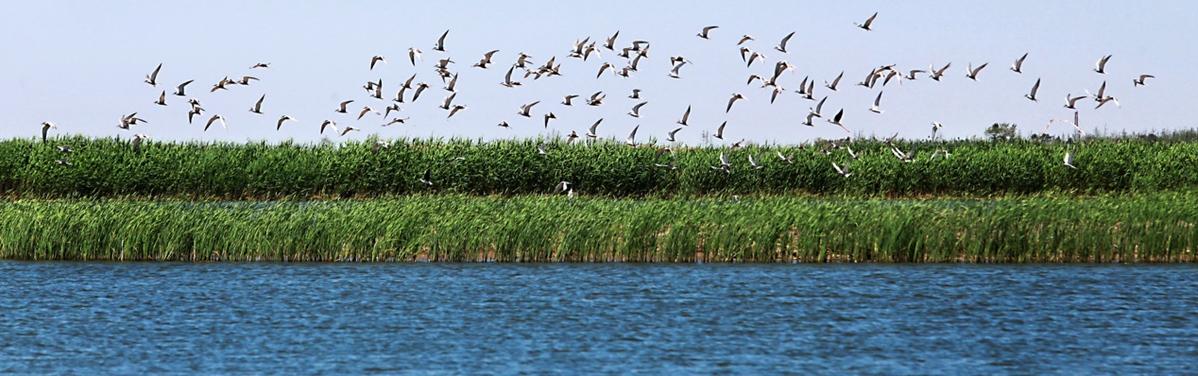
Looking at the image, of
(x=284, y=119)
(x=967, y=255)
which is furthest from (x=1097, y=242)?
(x=284, y=119)

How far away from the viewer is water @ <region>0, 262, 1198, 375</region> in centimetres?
1928

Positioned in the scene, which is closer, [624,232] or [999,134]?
[624,232]

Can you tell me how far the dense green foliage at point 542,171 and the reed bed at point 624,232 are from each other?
21.4 m

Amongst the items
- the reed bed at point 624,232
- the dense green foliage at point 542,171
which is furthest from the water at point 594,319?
the dense green foliage at point 542,171

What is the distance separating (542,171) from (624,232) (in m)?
24.6

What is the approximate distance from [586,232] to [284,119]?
12.5m

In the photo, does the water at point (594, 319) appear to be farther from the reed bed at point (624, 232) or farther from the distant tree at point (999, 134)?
the distant tree at point (999, 134)

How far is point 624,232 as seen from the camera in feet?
102

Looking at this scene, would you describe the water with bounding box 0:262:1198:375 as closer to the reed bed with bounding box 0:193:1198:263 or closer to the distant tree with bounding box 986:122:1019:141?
the reed bed with bounding box 0:193:1198:263

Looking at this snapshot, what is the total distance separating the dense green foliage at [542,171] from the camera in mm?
54719

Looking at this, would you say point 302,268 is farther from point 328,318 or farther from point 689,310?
point 689,310

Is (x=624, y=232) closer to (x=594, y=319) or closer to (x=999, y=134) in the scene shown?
(x=594, y=319)

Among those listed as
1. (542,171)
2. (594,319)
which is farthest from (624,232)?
(542,171)

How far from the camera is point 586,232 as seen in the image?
3130cm
